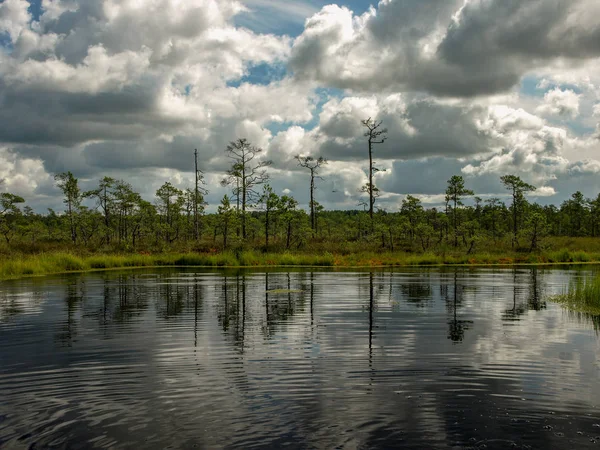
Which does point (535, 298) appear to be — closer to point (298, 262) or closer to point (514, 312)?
point (514, 312)

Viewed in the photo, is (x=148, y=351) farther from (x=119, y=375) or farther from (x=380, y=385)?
(x=380, y=385)

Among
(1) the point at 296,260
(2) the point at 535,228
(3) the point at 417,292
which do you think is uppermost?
(2) the point at 535,228

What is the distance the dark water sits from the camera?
7586 mm

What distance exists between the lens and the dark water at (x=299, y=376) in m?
7.59

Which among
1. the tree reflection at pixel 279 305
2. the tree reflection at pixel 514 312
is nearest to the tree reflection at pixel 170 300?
the tree reflection at pixel 279 305

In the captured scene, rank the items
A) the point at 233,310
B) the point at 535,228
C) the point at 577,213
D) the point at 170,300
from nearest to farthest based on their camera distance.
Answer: the point at 233,310 → the point at 170,300 → the point at 535,228 → the point at 577,213

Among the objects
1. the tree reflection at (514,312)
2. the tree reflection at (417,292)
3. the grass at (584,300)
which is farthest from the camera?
the tree reflection at (417,292)

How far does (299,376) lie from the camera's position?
10484 millimetres

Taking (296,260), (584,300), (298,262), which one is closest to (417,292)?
(584,300)

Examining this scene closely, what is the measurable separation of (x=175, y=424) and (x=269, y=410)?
153cm

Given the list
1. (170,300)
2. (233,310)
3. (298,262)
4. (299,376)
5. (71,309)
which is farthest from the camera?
(298,262)

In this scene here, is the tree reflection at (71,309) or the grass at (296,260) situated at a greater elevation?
the grass at (296,260)

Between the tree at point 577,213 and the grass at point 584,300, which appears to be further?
the tree at point 577,213

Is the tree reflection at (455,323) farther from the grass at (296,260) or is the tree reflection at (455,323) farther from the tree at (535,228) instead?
the tree at (535,228)
